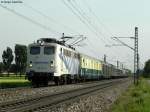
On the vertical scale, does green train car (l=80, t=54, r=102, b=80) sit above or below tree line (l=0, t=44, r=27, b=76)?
below

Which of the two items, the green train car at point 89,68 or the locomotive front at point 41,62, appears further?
the green train car at point 89,68

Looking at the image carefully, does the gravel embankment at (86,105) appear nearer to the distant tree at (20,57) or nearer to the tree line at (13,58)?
the distant tree at (20,57)

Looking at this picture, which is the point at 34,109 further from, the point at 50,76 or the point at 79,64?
the point at 79,64

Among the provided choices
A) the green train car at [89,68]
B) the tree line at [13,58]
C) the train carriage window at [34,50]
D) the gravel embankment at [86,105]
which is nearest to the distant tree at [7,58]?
the tree line at [13,58]

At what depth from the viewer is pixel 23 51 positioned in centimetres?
13950

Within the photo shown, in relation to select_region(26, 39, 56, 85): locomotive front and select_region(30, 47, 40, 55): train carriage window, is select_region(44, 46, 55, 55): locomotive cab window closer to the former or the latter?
select_region(26, 39, 56, 85): locomotive front

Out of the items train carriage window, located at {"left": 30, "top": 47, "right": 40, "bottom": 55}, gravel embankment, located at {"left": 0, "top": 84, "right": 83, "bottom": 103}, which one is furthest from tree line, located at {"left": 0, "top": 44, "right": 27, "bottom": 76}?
gravel embankment, located at {"left": 0, "top": 84, "right": 83, "bottom": 103}

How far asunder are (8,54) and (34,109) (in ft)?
427

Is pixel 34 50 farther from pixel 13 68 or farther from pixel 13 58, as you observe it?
pixel 13 58

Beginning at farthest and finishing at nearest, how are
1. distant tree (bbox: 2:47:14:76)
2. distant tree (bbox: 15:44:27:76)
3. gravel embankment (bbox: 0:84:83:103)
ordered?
1. distant tree (bbox: 2:47:14:76)
2. distant tree (bbox: 15:44:27:76)
3. gravel embankment (bbox: 0:84:83:103)

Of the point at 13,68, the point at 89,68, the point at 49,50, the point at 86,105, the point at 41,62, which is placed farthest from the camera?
the point at 13,68

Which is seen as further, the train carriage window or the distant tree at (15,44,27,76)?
the distant tree at (15,44,27,76)

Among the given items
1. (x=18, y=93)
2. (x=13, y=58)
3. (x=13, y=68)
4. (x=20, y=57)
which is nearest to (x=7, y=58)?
(x=13, y=58)

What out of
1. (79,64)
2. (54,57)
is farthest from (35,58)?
(79,64)
